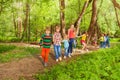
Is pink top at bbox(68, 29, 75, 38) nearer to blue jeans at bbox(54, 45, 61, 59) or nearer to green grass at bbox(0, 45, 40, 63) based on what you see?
blue jeans at bbox(54, 45, 61, 59)

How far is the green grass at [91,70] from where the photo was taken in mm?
12117

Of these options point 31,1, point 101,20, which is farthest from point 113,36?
point 31,1

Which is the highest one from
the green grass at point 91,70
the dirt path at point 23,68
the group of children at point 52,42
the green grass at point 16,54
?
the group of children at point 52,42

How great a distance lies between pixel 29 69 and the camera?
15.0 metres

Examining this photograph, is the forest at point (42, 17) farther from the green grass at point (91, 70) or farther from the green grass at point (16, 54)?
the green grass at point (91, 70)

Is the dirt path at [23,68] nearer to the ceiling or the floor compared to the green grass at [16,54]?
nearer to the ceiling

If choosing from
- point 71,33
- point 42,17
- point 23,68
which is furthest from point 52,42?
point 42,17

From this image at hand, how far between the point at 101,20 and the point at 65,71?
163ft

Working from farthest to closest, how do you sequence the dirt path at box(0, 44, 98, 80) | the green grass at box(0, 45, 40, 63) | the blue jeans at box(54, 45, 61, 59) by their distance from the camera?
the green grass at box(0, 45, 40, 63)
the blue jeans at box(54, 45, 61, 59)
the dirt path at box(0, 44, 98, 80)

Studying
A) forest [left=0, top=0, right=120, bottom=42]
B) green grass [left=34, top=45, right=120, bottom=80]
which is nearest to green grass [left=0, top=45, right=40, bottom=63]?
green grass [left=34, top=45, right=120, bottom=80]

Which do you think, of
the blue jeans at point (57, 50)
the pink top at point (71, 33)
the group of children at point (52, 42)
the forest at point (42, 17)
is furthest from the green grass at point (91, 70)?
the forest at point (42, 17)

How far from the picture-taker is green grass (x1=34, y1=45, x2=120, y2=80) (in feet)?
39.8

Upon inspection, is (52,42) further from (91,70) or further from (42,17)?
(42,17)

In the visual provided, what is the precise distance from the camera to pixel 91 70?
12750 mm
